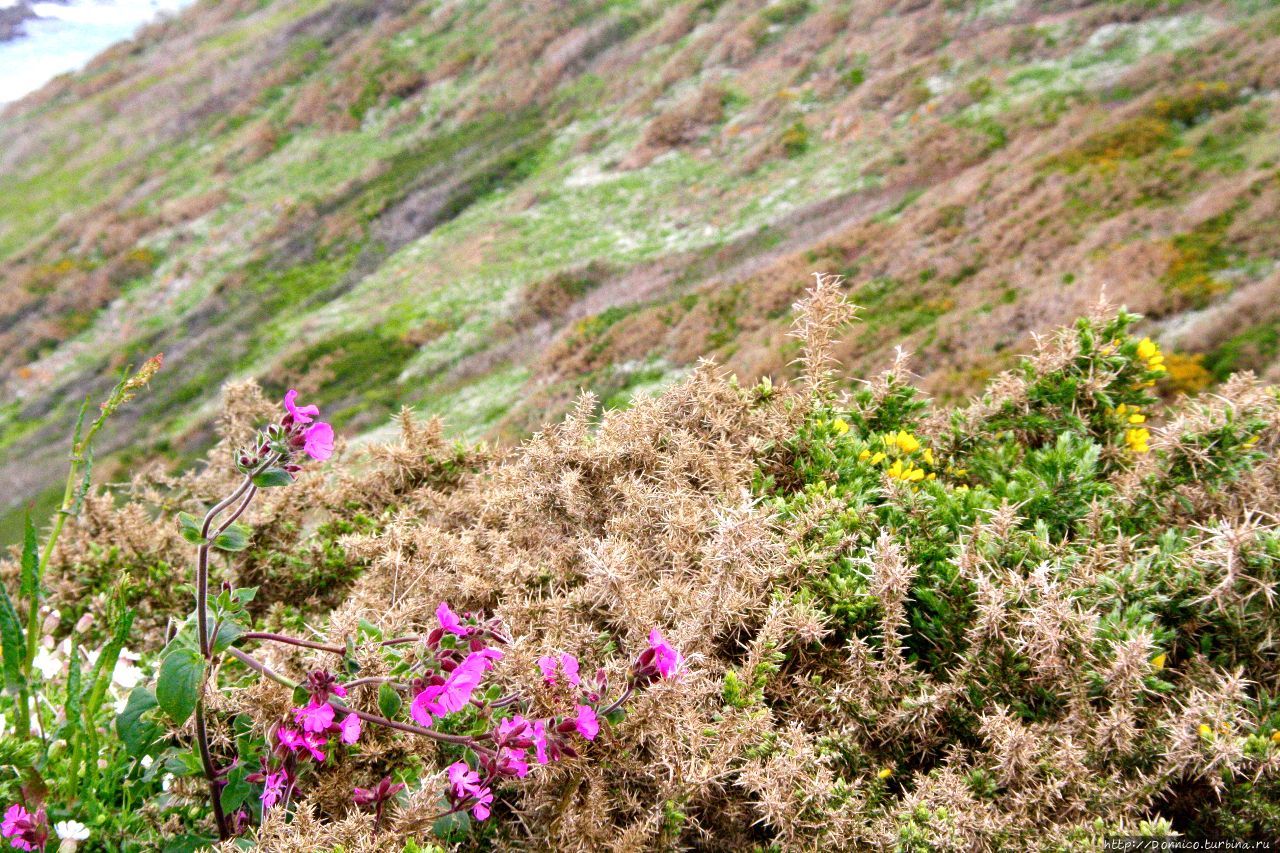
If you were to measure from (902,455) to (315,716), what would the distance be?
203 centimetres

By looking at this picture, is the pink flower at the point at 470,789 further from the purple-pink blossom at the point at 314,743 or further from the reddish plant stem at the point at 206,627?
the reddish plant stem at the point at 206,627

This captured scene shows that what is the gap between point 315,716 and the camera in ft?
5.84

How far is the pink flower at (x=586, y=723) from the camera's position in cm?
171

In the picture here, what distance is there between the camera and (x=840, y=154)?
16672mm

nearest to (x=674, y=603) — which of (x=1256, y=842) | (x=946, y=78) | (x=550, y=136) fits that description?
(x=1256, y=842)

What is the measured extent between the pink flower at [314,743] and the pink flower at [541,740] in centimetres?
53

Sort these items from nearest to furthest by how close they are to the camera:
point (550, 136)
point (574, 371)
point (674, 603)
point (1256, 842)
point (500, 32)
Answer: point (1256, 842) → point (674, 603) → point (574, 371) → point (550, 136) → point (500, 32)

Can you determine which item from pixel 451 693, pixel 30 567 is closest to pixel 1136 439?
pixel 451 693

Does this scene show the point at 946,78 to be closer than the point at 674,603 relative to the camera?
No

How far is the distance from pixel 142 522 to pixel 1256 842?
Result: 12.8ft

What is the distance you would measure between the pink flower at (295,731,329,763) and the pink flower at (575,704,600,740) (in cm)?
63

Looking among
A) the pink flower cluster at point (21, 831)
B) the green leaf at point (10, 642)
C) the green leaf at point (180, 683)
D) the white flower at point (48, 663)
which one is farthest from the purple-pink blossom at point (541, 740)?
the white flower at point (48, 663)

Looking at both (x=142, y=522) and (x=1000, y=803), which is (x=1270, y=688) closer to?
(x=1000, y=803)

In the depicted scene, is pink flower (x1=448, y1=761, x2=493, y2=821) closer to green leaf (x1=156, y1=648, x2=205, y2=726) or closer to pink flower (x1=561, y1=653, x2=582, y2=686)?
pink flower (x1=561, y1=653, x2=582, y2=686)
